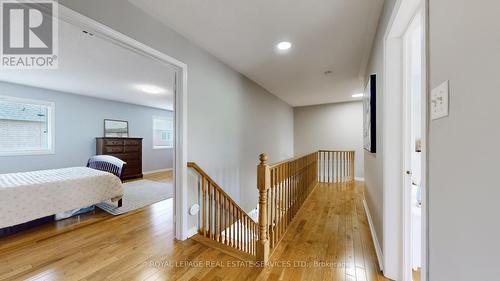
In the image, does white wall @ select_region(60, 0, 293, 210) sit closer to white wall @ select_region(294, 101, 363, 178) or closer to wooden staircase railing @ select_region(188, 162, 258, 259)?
wooden staircase railing @ select_region(188, 162, 258, 259)

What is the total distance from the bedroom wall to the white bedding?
2.17m

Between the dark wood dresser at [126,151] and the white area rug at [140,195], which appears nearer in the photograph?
the white area rug at [140,195]

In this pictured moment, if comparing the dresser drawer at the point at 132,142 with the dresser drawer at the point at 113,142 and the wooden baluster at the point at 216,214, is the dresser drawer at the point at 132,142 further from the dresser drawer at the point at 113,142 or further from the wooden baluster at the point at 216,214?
the wooden baluster at the point at 216,214

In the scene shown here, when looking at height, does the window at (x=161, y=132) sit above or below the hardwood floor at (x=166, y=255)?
above

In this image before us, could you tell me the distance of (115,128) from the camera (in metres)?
5.86

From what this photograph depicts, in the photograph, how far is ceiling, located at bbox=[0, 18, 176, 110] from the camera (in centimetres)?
236

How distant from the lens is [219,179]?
292cm

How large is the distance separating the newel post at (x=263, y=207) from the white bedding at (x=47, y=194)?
264cm

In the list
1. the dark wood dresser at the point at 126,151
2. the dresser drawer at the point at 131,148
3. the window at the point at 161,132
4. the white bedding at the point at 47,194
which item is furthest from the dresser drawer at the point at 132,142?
Result: the white bedding at the point at 47,194

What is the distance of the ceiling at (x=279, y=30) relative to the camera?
174 cm
